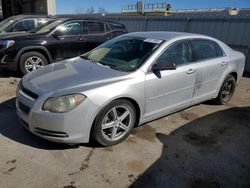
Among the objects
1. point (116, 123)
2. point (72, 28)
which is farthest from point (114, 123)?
point (72, 28)

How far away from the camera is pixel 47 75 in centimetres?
356

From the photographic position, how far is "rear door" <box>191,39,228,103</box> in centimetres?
436

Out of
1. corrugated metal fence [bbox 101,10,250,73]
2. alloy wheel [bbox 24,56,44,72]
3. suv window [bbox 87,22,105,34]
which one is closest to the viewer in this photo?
alloy wheel [bbox 24,56,44,72]

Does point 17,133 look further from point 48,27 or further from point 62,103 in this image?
point 48,27

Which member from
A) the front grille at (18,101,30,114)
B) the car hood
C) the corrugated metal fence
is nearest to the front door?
the car hood

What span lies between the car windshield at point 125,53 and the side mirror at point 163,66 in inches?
7.7

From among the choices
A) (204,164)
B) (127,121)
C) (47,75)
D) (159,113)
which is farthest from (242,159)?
(47,75)

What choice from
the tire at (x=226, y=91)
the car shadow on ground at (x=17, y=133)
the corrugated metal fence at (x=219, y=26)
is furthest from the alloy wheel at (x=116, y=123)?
the corrugated metal fence at (x=219, y=26)

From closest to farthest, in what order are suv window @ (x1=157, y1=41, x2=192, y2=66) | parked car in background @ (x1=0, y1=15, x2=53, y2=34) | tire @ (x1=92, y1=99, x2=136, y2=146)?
tire @ (x1=92, y1=99, x2=136, y2=146) < suv window @ (x1=157, y1=41, x2=192, y2=66) < parked car in background @ (x1=0, y1=15, x2=53, y2=34)

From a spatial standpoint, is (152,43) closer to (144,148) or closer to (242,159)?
(144,148)

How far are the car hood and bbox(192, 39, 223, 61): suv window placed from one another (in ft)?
5.31

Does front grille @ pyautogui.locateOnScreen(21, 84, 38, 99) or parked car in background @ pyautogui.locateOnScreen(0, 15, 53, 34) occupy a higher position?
parked car in background @ pyautogui.locateOnScreen(0, 15, 53, 34)

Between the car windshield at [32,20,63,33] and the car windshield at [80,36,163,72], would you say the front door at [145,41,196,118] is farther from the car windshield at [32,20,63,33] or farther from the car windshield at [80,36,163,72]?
the car windshield at [32,20,63,33]

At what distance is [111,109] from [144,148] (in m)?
0.75
